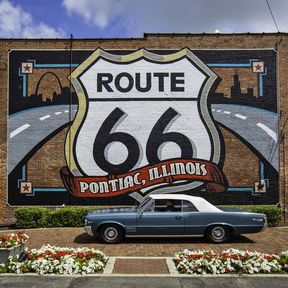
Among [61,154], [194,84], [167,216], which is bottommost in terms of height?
[167,216]

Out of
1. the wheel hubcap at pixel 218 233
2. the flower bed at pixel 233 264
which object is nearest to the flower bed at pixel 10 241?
the flower bed at pixel 233 264

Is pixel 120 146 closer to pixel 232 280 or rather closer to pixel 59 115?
pixel 59 115

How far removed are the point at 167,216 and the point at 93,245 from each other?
215 cm

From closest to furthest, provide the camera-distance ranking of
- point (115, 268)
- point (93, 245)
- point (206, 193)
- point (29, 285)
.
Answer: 1. point (29, 285)
2. point (115, 268)
3. point (93, 245)
4. point (206, 193)

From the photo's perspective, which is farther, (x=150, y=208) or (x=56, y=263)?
(x=150, y=208)

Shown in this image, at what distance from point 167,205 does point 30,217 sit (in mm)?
5496

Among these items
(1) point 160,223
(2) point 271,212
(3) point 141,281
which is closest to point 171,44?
(2) point 271,212

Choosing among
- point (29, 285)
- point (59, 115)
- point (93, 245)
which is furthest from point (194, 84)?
point (29, 285)

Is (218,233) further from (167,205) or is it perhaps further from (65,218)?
(65,218)

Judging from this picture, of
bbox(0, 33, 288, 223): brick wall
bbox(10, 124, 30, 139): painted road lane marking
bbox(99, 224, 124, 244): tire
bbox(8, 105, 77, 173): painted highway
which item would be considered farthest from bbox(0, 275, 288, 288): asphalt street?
bbox(0, 33, 288, 223): brick wall

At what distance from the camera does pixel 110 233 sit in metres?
10.5

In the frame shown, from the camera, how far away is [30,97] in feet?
47.8

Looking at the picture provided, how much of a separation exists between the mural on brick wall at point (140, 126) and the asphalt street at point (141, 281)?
7367 mm

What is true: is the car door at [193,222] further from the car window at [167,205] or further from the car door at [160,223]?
the car window at [167,205]
